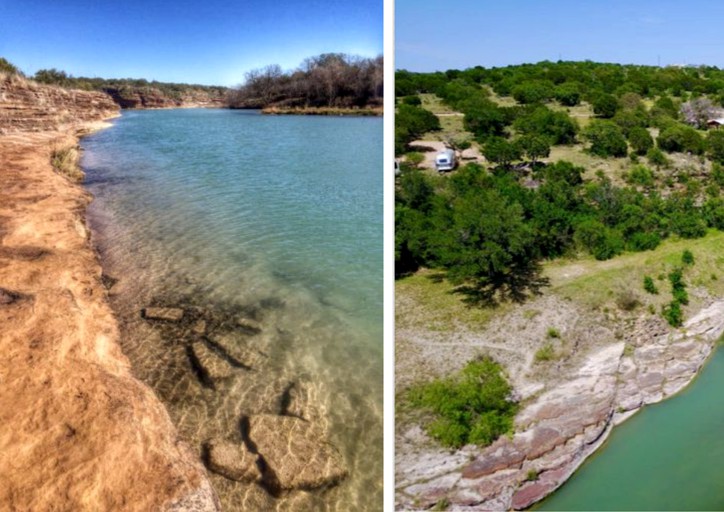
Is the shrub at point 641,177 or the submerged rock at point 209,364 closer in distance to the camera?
the submerged rock at point 209,364

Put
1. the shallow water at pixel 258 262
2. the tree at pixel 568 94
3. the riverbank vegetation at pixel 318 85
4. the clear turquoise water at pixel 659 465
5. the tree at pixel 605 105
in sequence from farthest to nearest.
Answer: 1. the tree at pixel 568 94
2. the tree at pixel 605 105
3. the riverbank vegetation at pixel 318 85
4. the clear turquoise water at pixel 659 465
5. the shallow water at pixel 258 262

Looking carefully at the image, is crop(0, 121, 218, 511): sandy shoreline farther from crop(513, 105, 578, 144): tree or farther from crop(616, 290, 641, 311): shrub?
crop(513, 105, 578, 144): tree

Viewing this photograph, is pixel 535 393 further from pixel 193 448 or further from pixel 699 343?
pixel 193 448

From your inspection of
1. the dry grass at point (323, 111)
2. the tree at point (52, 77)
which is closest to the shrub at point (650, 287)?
the dry grass at point (323, 111)

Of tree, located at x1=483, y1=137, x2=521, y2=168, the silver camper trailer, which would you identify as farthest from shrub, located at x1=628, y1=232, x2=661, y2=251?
the silver camper trailer

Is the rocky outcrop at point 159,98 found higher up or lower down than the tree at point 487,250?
higher up

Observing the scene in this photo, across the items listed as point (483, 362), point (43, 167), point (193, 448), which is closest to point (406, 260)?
point (483, 362)

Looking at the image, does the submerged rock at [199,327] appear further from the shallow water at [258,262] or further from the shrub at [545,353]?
the shrub at [545,353]

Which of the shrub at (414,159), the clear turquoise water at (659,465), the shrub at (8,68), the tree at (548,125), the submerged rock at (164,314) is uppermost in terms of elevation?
the shrub at (8,68)

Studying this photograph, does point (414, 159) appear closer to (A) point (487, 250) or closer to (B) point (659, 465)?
(A) point (487, 250)
